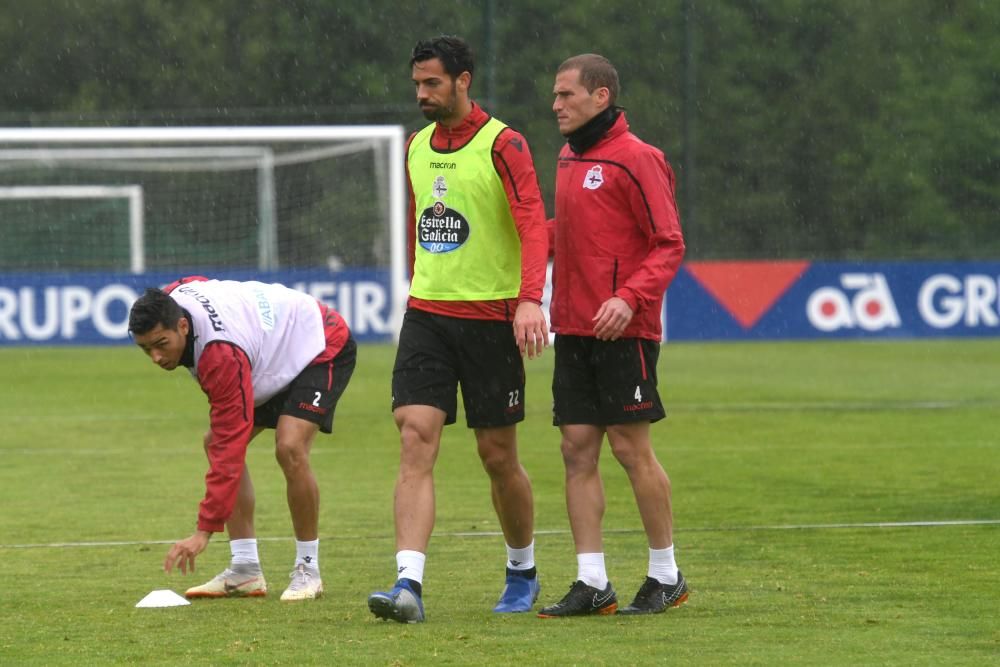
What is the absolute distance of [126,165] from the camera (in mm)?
32812

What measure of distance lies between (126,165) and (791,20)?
16.1 m

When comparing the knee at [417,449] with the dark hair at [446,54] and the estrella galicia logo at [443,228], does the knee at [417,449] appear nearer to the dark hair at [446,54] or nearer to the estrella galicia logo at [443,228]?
the estrella galicia logo at [443,228]

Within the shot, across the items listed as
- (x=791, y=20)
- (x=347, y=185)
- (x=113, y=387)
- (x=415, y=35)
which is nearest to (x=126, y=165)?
(x=347, y=185)

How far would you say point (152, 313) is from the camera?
6.43 meters

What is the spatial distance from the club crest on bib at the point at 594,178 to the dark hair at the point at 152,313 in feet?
4.87

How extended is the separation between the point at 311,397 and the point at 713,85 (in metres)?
34.0

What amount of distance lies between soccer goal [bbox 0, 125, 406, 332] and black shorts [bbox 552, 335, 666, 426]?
20.1 metres

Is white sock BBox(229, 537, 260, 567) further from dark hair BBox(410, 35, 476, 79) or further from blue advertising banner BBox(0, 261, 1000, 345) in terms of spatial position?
blue advertising banner BBox(0, 261, 1000, 345)

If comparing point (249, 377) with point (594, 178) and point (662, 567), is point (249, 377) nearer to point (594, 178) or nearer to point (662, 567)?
point (594, 178)

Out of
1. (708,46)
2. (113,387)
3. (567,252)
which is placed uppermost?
(708,46)

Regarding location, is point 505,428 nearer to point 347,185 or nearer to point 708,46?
point 347,185

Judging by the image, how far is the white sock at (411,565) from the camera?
6.50 m

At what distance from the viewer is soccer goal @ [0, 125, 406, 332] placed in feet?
98.8

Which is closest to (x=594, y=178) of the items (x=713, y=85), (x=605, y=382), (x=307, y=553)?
(x=605, y=382)
